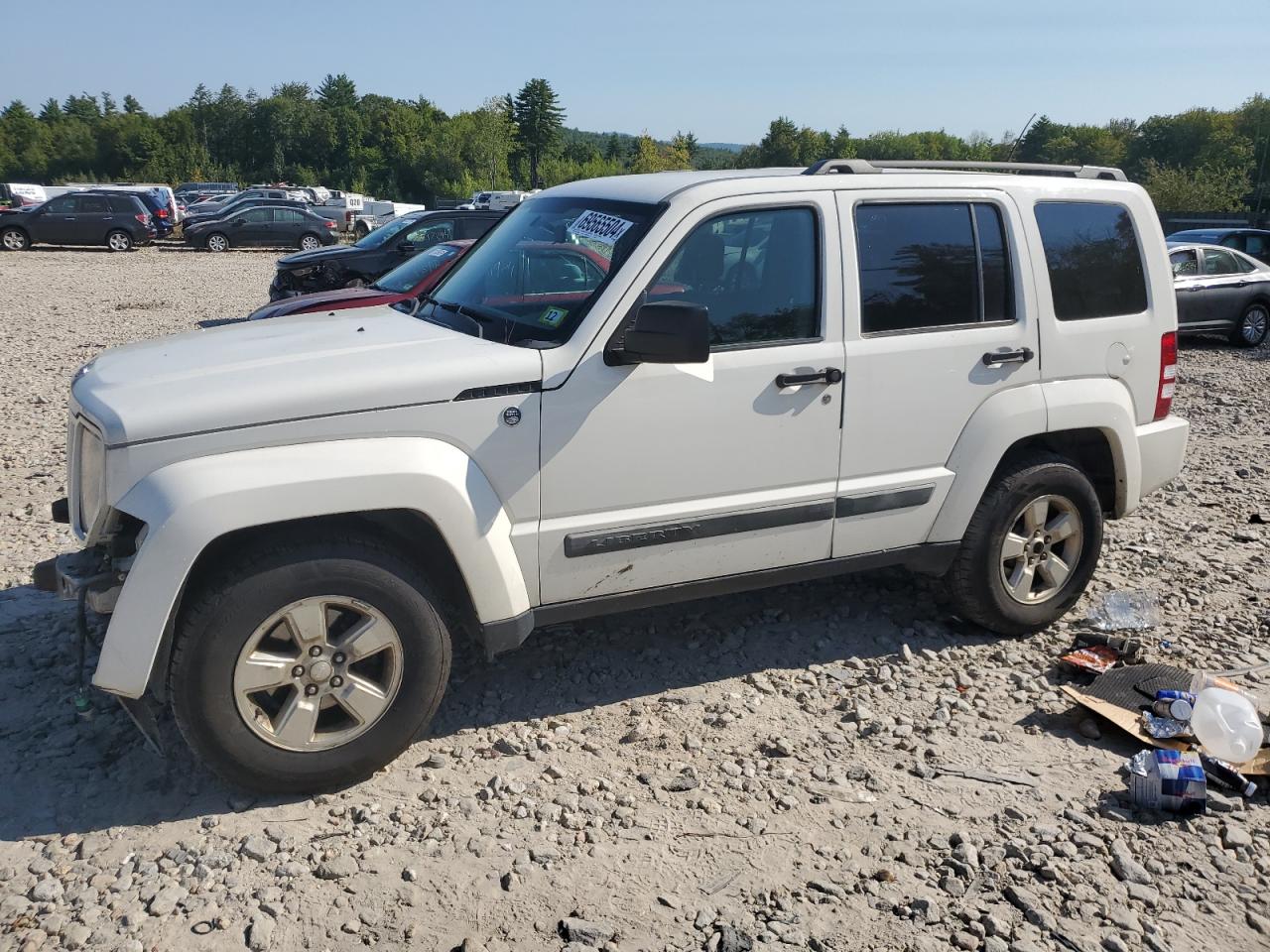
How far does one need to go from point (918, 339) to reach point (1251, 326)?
1364 centimetres

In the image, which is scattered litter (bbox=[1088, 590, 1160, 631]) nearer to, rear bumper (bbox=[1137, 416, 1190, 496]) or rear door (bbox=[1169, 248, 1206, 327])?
rear bumper (bbox=[1137, 416, 1190, 496])

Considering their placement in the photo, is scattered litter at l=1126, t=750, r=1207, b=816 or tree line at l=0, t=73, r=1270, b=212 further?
tree line at l=0, t=73, r=1270, b=212

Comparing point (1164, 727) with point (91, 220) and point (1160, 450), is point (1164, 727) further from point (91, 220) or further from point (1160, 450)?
point (91, 220)

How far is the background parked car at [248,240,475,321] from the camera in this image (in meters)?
9.59

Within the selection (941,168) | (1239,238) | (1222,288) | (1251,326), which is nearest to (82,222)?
(1222,288)

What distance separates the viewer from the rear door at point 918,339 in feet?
14.3

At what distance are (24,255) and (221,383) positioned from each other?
28719mm

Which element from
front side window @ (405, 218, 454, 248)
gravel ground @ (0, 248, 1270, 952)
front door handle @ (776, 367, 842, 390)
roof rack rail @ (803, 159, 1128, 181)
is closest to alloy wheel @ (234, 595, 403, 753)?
gravel ground @ (0, 248, 1270, 952)

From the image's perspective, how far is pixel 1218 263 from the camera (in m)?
15.4

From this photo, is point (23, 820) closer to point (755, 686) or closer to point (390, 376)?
point (390, 376)

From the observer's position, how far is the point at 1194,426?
999 cm

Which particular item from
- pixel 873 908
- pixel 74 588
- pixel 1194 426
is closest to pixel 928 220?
pixel 873 908

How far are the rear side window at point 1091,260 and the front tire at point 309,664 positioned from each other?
3132mm

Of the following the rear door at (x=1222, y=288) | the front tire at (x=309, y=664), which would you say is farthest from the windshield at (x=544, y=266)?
the rear door at (x=1222, y=288)
